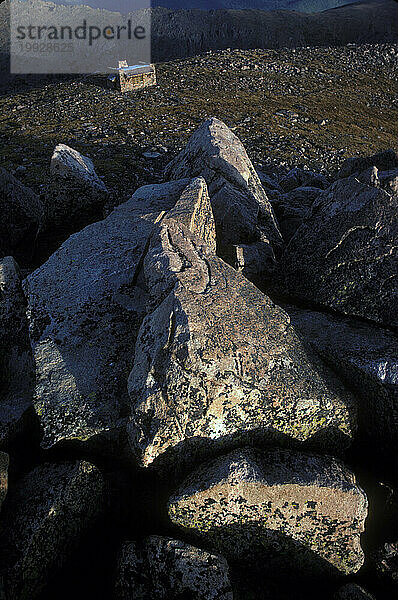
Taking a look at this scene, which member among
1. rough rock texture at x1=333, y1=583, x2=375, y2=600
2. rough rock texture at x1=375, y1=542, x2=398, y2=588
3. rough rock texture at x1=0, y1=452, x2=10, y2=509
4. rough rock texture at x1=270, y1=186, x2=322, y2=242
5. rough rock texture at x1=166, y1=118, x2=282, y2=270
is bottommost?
rough rock texture at x1=333, y1=583, x2=375, y2=600

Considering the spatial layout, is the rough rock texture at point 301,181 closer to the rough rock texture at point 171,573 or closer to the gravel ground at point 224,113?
the gravel ground at point 224,113

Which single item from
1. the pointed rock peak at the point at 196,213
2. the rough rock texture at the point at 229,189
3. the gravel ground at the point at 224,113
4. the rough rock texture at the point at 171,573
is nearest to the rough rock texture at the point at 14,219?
the rough rock texture at the point at 229,189

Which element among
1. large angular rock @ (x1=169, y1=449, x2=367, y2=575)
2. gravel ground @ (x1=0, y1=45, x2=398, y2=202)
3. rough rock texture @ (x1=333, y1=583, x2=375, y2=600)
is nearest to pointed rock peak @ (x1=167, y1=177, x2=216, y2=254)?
large angular rock @ (x1=169, y1=449, x2=367, y2=575)

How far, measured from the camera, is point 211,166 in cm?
725

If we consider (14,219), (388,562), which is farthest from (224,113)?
(388,562)

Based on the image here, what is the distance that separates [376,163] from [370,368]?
567cm

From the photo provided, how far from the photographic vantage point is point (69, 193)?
815 centimetres

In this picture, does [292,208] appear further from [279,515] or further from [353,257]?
[279,515]

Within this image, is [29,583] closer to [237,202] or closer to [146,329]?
[146,329]

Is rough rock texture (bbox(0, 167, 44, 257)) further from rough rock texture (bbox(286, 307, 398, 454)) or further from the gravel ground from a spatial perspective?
rough rock texture (bbox(286, 307, 398, 454))

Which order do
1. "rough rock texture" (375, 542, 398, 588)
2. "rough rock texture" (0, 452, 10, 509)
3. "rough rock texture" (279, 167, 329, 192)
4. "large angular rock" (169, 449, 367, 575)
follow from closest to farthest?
"rough rock texture" (375, 542, 398, 588) < "large angular rock" (169, 449, 367, 575) < "rough rock texture" (0, 452, 10, 509) < "rough rock texture" (279, 167, 329, 192)

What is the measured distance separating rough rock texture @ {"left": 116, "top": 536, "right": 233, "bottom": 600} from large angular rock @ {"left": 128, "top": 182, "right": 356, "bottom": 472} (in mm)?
659

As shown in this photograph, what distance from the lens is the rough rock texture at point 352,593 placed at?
3.14 meters

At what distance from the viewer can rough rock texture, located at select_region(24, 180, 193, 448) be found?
407 cm
